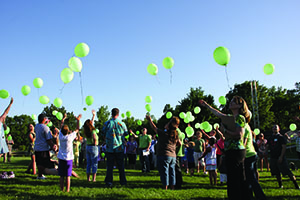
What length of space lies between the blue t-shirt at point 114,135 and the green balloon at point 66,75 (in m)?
1.90

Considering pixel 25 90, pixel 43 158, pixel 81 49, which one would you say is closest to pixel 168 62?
pixel 81 49

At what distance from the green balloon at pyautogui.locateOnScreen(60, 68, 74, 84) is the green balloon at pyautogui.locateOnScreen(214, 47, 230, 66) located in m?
4.22

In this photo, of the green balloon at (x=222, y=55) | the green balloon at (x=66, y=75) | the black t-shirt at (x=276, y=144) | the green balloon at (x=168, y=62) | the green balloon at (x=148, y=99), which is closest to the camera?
the green balloon at (x=222, y=55)

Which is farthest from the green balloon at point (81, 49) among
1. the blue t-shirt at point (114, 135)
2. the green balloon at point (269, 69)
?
the green balloon at point (269, 69)

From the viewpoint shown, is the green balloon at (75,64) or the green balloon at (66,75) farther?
the green balloon at (66,75)

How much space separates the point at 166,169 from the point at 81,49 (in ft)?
13.5

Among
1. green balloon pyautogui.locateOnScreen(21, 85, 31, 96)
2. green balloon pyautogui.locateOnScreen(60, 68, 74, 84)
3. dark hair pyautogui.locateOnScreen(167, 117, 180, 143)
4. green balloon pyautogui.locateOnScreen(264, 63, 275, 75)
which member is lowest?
dark hair pyautogui.locateOnScreen(167, 117, 180, 143)

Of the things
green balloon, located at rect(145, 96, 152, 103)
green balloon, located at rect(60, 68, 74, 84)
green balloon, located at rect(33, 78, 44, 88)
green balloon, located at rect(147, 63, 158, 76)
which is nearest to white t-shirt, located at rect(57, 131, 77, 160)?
green balloon, located at rect(60, 68, 74, 84)

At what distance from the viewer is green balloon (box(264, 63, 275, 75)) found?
699 cm

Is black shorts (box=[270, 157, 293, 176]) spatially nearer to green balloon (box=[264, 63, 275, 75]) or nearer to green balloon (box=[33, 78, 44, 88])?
green balloon (box=[264, 63, 275, 75])

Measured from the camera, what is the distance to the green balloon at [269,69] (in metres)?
6.99

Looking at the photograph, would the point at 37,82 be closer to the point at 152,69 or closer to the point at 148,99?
the point at 152,69

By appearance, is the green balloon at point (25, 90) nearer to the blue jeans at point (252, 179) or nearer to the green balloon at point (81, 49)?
the green balloon at point (81, 49)

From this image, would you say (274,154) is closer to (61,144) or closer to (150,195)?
(150,195)
